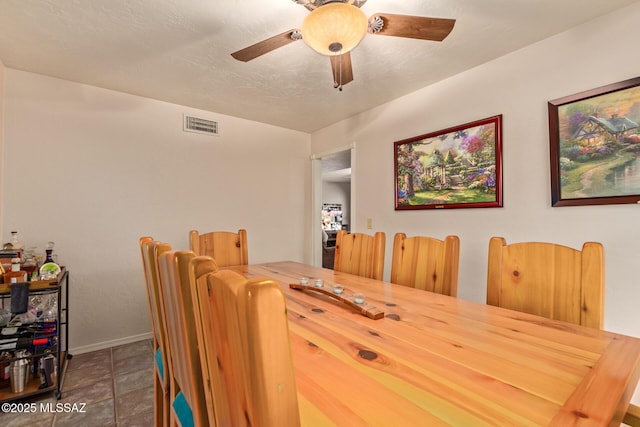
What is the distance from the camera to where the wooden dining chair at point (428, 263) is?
1.56m

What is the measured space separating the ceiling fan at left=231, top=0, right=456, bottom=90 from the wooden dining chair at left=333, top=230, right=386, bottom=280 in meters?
1.14

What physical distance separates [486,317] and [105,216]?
2979 mm

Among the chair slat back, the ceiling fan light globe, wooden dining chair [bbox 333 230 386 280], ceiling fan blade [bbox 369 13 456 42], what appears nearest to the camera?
the chair slat back

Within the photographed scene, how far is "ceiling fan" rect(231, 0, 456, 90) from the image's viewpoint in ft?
4.01

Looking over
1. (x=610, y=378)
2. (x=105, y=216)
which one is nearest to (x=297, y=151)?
(x=105, y=216)

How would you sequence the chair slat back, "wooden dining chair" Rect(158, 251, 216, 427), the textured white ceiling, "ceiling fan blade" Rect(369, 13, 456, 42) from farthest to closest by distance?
the textured white ceiling < "ceiling fan blade" Rect(369, 13, 456, 42) < "wooden dining chair" Rect(158, 251, 216, 427) < the chair slat back

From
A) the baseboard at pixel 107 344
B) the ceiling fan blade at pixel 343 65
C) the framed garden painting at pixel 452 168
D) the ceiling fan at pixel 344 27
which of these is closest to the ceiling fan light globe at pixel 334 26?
the ceiling fan at pixel 344 27

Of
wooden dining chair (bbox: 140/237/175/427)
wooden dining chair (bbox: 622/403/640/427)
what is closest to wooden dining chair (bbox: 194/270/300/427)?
wooden dining chair (bbox: 140/237/175/427)

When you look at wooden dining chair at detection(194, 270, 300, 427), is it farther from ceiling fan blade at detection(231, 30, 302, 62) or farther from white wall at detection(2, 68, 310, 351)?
white wall at detection(2, 68, 310, 351)

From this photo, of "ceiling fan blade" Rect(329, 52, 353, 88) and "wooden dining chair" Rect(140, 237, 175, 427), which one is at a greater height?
"ceiling fan blade" Rect(329, 52, 353, 88)

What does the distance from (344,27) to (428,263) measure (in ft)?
4.15

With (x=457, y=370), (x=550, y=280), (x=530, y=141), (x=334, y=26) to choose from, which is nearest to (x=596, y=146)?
(x=530, y=141)

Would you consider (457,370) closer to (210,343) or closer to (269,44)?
(210,343)

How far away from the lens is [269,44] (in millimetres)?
1564
